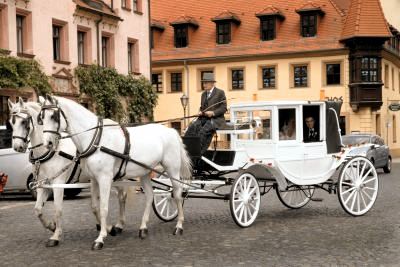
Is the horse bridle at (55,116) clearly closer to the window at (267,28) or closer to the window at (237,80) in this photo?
the window at (267,28)

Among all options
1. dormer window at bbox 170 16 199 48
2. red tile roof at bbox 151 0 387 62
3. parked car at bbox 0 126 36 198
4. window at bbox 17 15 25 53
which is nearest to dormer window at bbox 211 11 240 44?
red tile roof at bbox 151 0 387 62

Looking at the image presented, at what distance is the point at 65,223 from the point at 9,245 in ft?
7.27

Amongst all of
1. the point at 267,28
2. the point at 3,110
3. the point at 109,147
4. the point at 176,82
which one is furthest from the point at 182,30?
the point at 109,147

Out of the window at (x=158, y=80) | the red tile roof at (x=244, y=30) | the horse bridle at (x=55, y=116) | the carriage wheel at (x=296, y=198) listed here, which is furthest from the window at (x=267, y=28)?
the horse bridle at (x=55, y=116)

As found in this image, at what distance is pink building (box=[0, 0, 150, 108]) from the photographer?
25.1m

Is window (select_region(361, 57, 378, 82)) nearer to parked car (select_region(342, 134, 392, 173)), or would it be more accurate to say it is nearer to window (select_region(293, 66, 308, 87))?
window (select_region(293, 66, 308, 87))

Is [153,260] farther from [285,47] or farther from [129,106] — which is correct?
[285,47]

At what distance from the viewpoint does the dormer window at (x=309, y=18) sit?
42.6m

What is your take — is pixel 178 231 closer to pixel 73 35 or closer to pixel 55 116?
pixel 55 116

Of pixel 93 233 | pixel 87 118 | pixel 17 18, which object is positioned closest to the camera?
pixel 87 118

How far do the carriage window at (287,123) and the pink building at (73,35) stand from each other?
49.6 feet

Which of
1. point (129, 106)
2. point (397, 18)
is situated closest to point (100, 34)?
point (129, 106)

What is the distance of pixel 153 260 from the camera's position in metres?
7.73

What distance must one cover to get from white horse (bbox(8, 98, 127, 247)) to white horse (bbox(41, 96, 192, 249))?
19.9 inches
